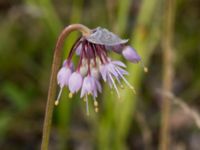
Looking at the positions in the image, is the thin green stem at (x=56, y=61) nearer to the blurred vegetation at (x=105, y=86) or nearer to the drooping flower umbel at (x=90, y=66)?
the drooping flower umbel at (x=90, y=66)

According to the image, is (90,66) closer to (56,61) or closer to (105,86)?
(56,61)

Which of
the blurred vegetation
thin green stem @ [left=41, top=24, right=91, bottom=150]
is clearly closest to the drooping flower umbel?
thin green stem @ [left=41, top=24, right=91, bottom=150]

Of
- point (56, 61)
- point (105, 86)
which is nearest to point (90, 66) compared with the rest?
point (56, 61)

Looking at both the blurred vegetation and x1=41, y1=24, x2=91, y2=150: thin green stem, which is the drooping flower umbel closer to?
x1=41, y1=24, x2=91, y2=150: thin green stem

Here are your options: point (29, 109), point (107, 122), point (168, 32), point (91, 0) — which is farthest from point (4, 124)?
point (91, 0)

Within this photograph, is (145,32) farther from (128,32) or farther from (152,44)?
(128,32)

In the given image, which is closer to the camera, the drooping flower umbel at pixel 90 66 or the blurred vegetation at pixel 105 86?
the drooping flower umbel at pixel 90 66

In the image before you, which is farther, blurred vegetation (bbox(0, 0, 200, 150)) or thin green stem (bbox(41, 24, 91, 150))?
blurred vegetation (bbox(0, 0, 200, 150))

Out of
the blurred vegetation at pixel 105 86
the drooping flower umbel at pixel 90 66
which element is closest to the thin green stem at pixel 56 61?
the drooping flower umbel at pixel 90 66
